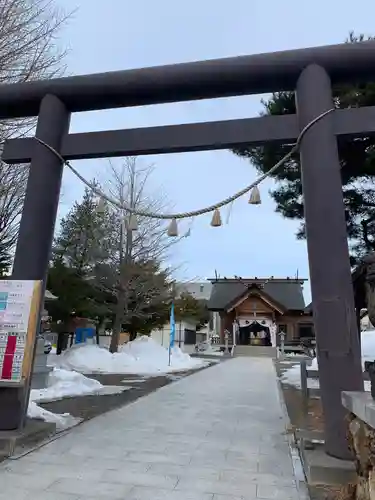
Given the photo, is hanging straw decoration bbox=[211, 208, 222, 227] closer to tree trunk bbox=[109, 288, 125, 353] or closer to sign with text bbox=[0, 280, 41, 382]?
sign with text bbox=[0, 280, 41, 382]

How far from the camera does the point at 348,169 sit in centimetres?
848

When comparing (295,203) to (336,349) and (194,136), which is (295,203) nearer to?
(194,136)

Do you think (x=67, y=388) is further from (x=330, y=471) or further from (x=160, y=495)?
(x=330, y=471)

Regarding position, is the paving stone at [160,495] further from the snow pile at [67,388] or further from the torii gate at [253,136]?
the snow pile at [67,388]

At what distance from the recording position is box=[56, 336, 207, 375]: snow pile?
1542 centimetres

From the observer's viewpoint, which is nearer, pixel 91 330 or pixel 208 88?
pixel 208 88

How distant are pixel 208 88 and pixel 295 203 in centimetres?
487

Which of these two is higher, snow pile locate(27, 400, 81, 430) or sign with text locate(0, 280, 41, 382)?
sign with text locate(0, 280, 41, 382)

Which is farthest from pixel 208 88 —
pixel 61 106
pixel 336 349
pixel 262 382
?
pixel 262 382

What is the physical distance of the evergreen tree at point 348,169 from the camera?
793 centimetres

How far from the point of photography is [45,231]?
518cm

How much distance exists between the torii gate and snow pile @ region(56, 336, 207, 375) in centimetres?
1079

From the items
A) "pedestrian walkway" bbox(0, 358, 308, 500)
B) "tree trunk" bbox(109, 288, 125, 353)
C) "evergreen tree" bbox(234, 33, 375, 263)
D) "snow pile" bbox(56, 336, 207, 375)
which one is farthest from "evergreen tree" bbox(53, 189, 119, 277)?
"pedestrian walkway" bbox(0, 358, 308, 500)

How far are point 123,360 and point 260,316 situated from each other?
16.9m
